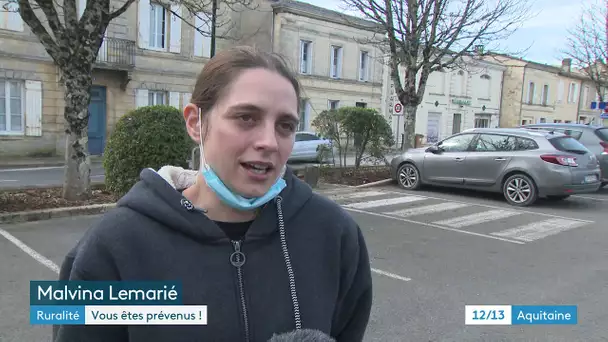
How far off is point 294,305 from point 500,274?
16.1ft

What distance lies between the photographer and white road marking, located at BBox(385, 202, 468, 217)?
9.41 m

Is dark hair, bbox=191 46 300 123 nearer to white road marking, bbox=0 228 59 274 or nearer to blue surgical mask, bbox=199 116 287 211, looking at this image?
blue surgical mask, bbox=199 116 287 211

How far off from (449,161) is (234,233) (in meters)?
10.5

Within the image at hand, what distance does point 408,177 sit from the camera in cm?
1246

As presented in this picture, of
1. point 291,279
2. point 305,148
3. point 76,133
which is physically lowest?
point 305,148

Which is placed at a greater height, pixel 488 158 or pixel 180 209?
pixel 180 209

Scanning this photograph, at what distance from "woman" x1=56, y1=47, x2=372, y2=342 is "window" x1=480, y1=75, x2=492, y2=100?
41.2 meters

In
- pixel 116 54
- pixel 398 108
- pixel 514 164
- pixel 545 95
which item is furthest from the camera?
pixel 545 95

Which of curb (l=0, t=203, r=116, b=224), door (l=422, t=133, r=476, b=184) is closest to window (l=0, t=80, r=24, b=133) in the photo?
curb (l=0, t=203, r=116, b=224)

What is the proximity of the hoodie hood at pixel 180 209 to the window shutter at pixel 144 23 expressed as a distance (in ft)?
69.3

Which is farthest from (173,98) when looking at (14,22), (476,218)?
(476,218)

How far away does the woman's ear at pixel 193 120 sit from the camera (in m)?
1.62

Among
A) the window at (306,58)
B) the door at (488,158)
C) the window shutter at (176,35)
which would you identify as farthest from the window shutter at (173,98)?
the door at (488,158)

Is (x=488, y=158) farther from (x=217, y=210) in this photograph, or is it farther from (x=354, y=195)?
(x=217, y=210)
